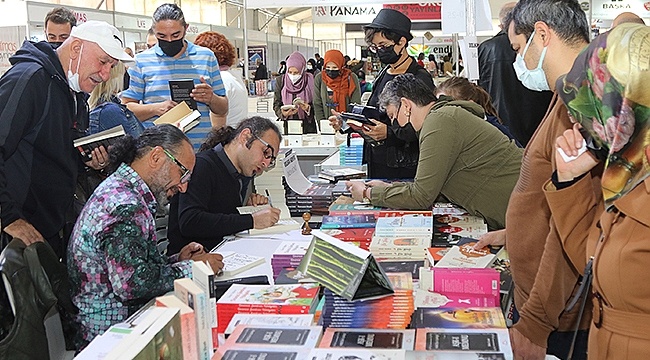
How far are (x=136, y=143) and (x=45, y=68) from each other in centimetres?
63

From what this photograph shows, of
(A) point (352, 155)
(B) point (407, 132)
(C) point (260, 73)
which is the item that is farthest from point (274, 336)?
(C) point (260, 73)

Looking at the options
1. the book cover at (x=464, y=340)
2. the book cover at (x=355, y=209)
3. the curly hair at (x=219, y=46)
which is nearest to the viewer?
the book cover at (x=464, y=340)

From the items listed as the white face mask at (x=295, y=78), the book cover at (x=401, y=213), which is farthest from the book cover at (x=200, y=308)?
the white face mask at (x=295, y=78)

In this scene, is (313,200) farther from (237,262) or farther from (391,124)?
(237,262)

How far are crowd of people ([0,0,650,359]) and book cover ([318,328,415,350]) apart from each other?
42cm

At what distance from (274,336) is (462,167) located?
1.75m

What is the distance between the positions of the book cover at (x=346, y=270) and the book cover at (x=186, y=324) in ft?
1.56

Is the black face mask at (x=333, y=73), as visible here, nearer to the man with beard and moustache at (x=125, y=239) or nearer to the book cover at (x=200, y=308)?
the man with beard and moustache at (x=125, y=239)

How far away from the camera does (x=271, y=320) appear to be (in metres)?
1.74

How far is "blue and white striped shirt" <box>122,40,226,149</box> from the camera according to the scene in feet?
13.9

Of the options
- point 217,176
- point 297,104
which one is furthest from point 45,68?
point 297,104

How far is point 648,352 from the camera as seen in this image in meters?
1.40

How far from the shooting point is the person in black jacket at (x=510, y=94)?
15.7ft

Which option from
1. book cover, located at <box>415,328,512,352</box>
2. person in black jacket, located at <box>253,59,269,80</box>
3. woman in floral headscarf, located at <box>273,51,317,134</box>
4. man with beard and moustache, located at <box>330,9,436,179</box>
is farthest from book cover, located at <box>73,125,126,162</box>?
person in black jacket, located at <box>253,59,269,80</box>
